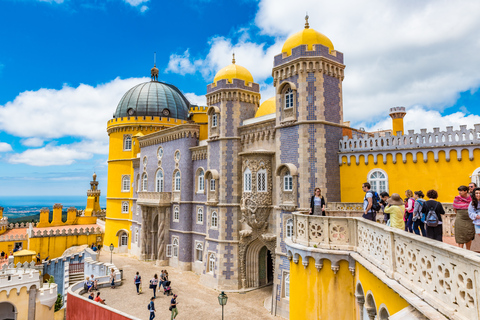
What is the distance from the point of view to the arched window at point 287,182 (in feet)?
63.0

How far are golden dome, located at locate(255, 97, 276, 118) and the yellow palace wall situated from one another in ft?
23.8

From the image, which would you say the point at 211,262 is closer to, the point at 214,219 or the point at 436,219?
the point at 214,219

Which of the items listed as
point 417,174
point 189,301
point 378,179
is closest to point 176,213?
point 189,301

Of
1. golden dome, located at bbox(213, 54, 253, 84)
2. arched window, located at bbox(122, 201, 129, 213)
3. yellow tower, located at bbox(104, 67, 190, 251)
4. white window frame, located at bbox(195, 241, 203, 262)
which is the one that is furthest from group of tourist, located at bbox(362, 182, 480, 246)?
arched window, located at bbox(122, 201, 129, 213)

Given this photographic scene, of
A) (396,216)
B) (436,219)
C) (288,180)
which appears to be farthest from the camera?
(288,180)

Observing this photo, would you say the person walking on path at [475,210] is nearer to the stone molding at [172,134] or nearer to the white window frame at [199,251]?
the white window frame at [199,251]

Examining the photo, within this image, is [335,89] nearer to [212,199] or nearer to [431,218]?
[212,199]

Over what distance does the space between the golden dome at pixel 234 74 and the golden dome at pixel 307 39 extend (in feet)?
19.5

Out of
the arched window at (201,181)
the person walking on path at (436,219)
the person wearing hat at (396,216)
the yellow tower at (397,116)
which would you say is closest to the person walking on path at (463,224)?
the person walking on path at (436,219)

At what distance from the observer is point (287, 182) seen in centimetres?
1944

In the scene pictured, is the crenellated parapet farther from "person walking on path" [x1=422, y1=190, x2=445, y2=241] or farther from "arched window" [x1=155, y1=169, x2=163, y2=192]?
"arched window" [x1=155, y1=169, x2=163, y2=192]

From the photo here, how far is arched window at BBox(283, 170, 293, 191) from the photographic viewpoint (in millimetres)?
19195

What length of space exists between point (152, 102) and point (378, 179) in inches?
1149

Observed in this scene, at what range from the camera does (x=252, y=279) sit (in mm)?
23234
